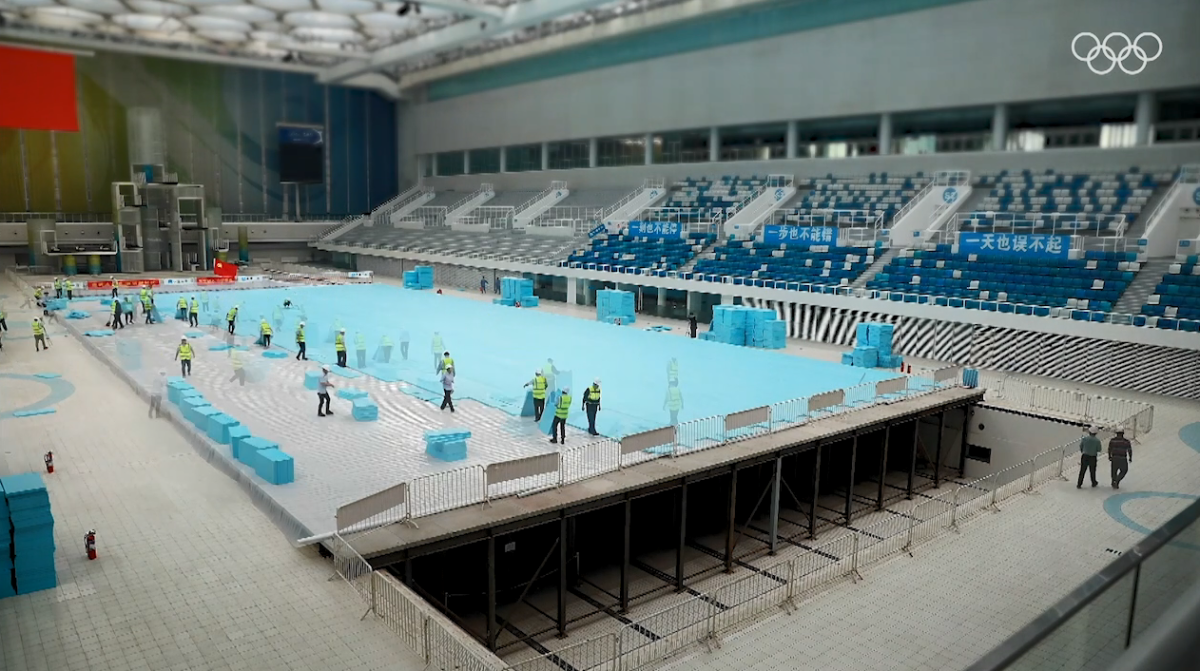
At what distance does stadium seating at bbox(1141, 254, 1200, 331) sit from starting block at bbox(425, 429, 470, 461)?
20.2 metres

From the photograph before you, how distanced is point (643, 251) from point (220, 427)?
94.5 feet

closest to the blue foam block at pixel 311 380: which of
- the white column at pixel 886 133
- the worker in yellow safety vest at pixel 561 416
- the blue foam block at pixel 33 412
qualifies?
the blue foam block at pixel 33 412

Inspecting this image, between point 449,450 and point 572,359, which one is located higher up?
point 572,359

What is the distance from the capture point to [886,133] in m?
41.0

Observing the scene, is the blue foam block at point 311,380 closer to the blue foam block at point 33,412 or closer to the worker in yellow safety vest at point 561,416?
the blue foam block at point 33,412

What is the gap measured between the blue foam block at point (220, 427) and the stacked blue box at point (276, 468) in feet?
7.71

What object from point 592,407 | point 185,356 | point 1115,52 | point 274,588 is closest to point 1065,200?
point 1115,52

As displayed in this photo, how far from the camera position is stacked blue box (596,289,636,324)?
3619 cm

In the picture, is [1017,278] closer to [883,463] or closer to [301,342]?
[883,463]

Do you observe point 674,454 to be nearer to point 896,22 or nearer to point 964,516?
point 964,516

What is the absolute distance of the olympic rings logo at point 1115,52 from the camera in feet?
104

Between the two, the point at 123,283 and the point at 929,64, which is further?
the point at 123,283

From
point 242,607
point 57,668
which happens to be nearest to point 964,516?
point 242,607

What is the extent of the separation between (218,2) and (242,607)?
45.8 meters
